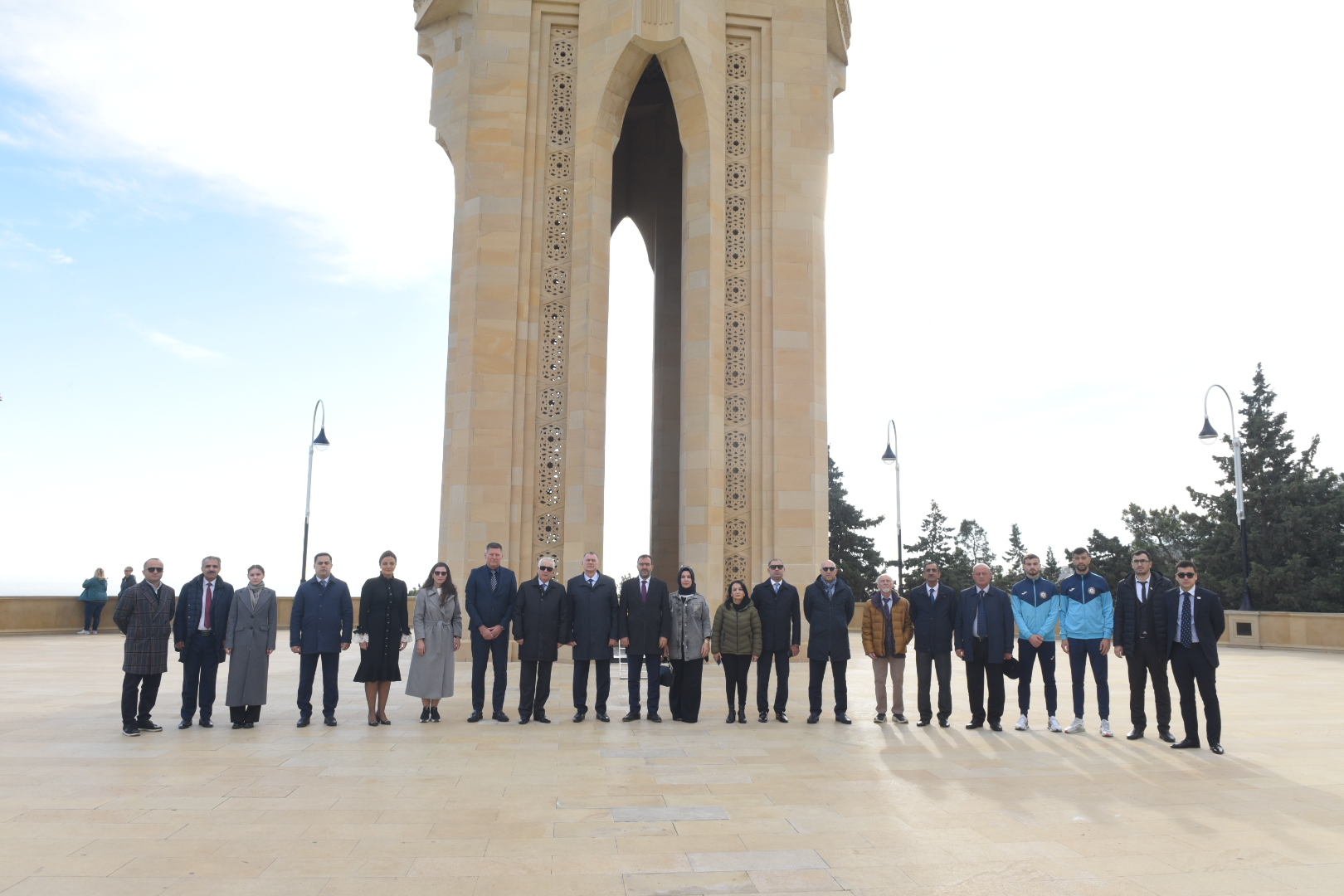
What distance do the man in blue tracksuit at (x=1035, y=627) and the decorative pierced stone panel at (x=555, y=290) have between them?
851 cm

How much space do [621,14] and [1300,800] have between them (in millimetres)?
15156

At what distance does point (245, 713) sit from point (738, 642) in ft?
16.1

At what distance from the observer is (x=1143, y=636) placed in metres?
8.77

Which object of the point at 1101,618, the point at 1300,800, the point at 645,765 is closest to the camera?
the point at 1300,800

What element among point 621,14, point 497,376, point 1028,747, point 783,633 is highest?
point 621,14

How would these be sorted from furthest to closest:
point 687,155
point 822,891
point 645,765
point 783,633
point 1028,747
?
point 687,155, point 783,633, point 1028,747, point 645,765, point 822,891

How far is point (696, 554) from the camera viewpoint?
15648 mm

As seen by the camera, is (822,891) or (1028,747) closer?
(822,891)

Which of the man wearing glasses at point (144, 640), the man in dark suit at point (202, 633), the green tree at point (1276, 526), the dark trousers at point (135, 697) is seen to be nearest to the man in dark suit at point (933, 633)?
the man in dark suit at point (202, 633)

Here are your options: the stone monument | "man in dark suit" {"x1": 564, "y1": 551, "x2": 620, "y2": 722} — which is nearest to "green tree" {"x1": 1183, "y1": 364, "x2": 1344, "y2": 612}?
the stone monument

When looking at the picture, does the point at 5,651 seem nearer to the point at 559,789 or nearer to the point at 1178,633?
the point at 559,789

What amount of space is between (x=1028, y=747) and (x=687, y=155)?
12402mm

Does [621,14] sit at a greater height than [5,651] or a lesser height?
greater

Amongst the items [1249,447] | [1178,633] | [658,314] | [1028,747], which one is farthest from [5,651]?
[1249,447]
